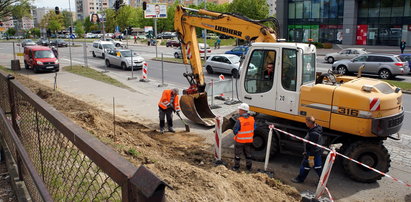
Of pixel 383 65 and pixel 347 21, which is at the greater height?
pixel 347 21

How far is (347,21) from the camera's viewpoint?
160 ft

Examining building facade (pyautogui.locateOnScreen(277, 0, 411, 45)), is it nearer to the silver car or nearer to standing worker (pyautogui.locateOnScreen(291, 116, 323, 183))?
the silver car

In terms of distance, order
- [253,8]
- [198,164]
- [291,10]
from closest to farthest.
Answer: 1. [198,164]
2. [291,10]
3. [253,8]

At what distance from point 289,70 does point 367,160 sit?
2.70 m

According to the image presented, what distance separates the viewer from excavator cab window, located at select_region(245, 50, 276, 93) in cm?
909

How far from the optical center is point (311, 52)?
354 inches

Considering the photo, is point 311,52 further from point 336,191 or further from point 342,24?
point 342,24

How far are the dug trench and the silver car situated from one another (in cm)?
1704

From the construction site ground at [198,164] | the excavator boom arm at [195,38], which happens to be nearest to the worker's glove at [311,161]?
the construction site ground at [198,164]

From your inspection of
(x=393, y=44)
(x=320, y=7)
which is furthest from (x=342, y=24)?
(x=393, y=44)

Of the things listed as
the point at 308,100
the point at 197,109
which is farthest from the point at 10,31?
the point at 308,100

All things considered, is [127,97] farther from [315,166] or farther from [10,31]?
[10,31]

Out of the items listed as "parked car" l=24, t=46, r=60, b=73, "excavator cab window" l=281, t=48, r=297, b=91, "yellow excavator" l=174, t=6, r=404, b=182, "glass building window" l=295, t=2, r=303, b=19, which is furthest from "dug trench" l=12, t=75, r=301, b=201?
"glass building window" l=295, t=2, r=303, b=19

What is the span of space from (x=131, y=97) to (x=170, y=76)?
27.0ft
